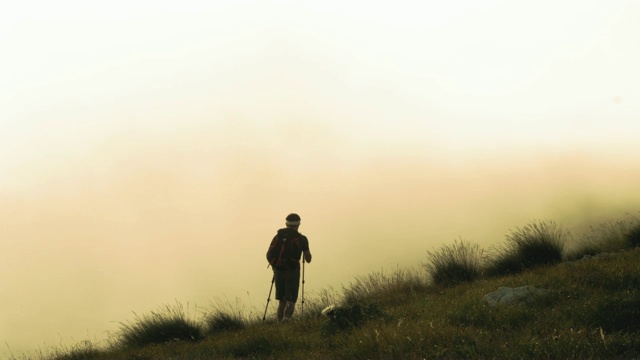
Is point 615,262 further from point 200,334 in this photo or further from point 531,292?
point 200,334

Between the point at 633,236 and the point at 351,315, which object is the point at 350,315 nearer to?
the point at 351,315

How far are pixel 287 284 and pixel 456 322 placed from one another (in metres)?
5.46

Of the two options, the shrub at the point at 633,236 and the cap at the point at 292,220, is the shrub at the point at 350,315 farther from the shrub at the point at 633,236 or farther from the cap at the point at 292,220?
the shrub at the point at 633,236

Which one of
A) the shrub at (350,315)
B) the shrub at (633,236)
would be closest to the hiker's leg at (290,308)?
the shrub at (350,315)

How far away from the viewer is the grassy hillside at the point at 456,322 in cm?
668

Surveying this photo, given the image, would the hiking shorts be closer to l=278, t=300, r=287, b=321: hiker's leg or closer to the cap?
l=278, t=300, r=287, b=321: hiker's leg

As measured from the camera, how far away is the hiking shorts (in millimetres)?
13305

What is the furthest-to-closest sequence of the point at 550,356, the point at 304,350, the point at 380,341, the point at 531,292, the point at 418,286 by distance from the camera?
1. the point at 418,286
2. the point at 531,292
3. the point at 304,350
4. the point at 380,341
5. the point at 550,356

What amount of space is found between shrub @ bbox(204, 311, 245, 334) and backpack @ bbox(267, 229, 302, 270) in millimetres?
2333

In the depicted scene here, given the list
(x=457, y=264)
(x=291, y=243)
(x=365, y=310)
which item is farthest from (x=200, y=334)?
(x=457, y=264)

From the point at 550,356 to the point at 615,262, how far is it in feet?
20.5

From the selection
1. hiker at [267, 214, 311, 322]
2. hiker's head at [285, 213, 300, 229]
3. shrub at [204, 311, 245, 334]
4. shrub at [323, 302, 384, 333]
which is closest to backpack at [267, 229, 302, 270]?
hiker at [267, 214, 311, 322]

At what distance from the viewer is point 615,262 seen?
11344mm

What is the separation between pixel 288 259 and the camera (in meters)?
13.1
